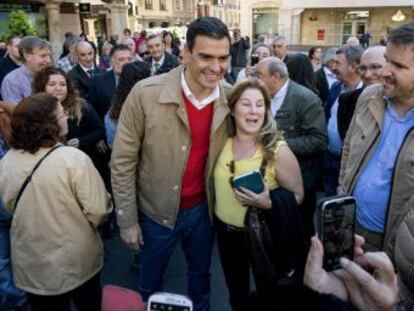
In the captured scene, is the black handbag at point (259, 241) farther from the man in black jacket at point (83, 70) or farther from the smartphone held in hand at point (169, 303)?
the man in black jacket at point (83, 70)

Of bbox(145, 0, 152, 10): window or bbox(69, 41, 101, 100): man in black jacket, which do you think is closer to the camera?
bbox(69, 41, 101, 100): man in black jacket

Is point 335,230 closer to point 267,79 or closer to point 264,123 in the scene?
point 264,123

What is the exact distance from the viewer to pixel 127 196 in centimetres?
253

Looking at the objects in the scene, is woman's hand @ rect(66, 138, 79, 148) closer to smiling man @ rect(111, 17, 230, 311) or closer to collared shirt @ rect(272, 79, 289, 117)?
smiling man @ rect(111, 17, 230, 311)

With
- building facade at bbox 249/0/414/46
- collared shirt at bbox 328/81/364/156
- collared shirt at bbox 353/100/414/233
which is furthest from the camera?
building facade at bbox 249/0/414/46

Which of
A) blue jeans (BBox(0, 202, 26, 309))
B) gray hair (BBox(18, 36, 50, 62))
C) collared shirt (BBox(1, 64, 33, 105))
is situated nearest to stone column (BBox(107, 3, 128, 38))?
gray hair (BBox(18, 36, 50, 62))

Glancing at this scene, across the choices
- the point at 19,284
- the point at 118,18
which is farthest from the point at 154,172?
the point at 118,18

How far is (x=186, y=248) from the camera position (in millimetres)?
2863

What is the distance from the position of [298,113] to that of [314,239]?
204cm

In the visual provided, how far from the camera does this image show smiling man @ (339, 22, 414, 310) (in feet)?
6.78

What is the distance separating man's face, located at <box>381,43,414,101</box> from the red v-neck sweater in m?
1.03

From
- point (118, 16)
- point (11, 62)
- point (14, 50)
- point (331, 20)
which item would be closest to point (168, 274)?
point (11, 62)

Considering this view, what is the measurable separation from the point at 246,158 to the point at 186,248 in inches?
32.3

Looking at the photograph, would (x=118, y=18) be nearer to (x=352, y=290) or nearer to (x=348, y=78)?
(x=348, y=78)
